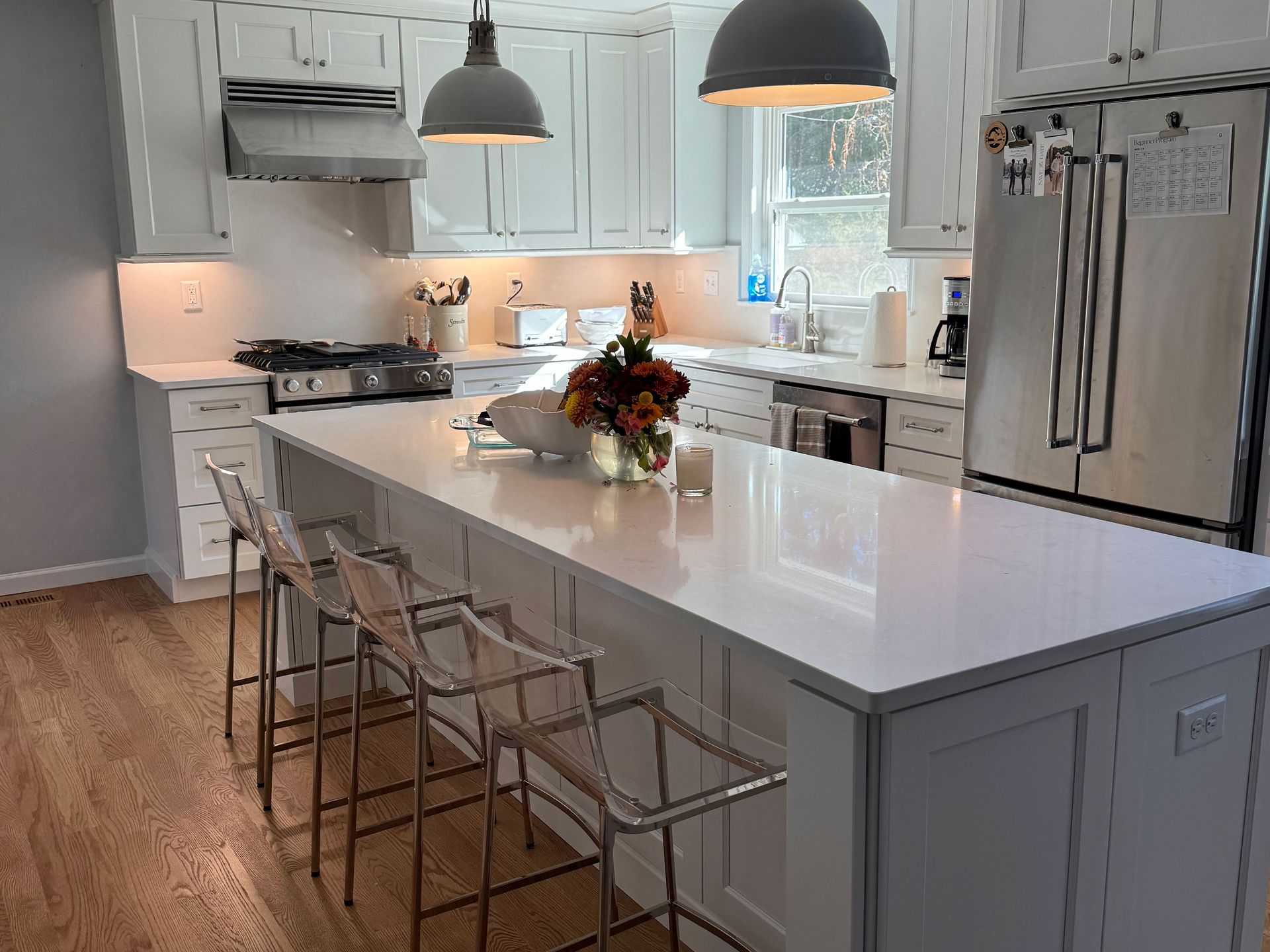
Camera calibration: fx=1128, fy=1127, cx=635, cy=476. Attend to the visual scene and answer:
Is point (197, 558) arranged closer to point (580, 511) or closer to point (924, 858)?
point (580, 511)

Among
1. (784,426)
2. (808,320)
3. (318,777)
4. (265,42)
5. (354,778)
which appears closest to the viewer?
(354,778)

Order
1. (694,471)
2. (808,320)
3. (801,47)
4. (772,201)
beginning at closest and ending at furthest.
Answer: (801,47) < (694,471) < (808,320) < (772,201)

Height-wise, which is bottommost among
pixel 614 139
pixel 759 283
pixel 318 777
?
pixel 318 777

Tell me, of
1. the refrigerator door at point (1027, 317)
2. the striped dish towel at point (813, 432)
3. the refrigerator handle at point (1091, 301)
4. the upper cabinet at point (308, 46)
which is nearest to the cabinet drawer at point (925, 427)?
the refrigerator door at point (1027, 317)

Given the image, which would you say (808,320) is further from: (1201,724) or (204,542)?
(1201,724)

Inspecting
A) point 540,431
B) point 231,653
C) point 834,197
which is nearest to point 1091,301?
point 540,431

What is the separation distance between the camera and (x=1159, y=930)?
1.81 m

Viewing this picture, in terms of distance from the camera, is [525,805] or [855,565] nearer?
[855,565]

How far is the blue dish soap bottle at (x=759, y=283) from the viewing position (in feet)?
18.1

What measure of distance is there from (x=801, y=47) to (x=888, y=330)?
2.54 metres

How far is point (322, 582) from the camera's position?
9.53ft

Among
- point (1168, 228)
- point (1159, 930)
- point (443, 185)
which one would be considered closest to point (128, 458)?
point (443, 185)

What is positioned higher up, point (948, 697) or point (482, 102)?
point (482, 102)

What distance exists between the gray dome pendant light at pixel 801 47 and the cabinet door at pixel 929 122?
192 centimetres
